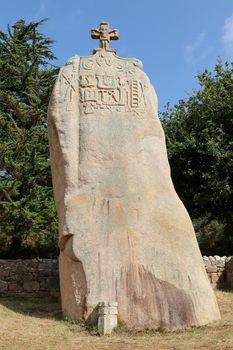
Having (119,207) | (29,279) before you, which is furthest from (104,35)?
(29,279)

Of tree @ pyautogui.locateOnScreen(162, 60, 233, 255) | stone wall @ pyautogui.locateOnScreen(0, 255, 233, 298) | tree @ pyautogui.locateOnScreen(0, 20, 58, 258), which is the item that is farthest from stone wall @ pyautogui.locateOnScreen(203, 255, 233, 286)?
tree @ pyautogui.locateOnScreen(0, 20, 58, 258)

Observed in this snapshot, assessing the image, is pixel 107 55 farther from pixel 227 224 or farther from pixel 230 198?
pixel 227 224

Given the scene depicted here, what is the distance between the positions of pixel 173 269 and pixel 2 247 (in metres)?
11.8

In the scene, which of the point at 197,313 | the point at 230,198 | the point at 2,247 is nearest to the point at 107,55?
the point at 197,313

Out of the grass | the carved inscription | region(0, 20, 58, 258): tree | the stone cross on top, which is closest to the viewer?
the grass

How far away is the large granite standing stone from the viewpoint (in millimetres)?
8188

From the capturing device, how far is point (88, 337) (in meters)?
7.49

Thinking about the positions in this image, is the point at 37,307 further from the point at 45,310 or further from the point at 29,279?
the point at 29,279

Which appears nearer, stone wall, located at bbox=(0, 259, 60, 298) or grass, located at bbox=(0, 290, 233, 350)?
grass, located at bbox=(0, 290, 233, 350)

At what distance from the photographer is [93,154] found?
8.98 m

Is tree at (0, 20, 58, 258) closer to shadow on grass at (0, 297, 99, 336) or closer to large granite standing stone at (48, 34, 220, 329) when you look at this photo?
shadow on grass at (0, 297, 99, 336)

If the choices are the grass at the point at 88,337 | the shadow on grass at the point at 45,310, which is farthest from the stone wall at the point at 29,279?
the grass at the point at 88,337

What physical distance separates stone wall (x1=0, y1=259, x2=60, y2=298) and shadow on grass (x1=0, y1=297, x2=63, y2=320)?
1.22 feet

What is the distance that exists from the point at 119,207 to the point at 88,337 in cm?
239
